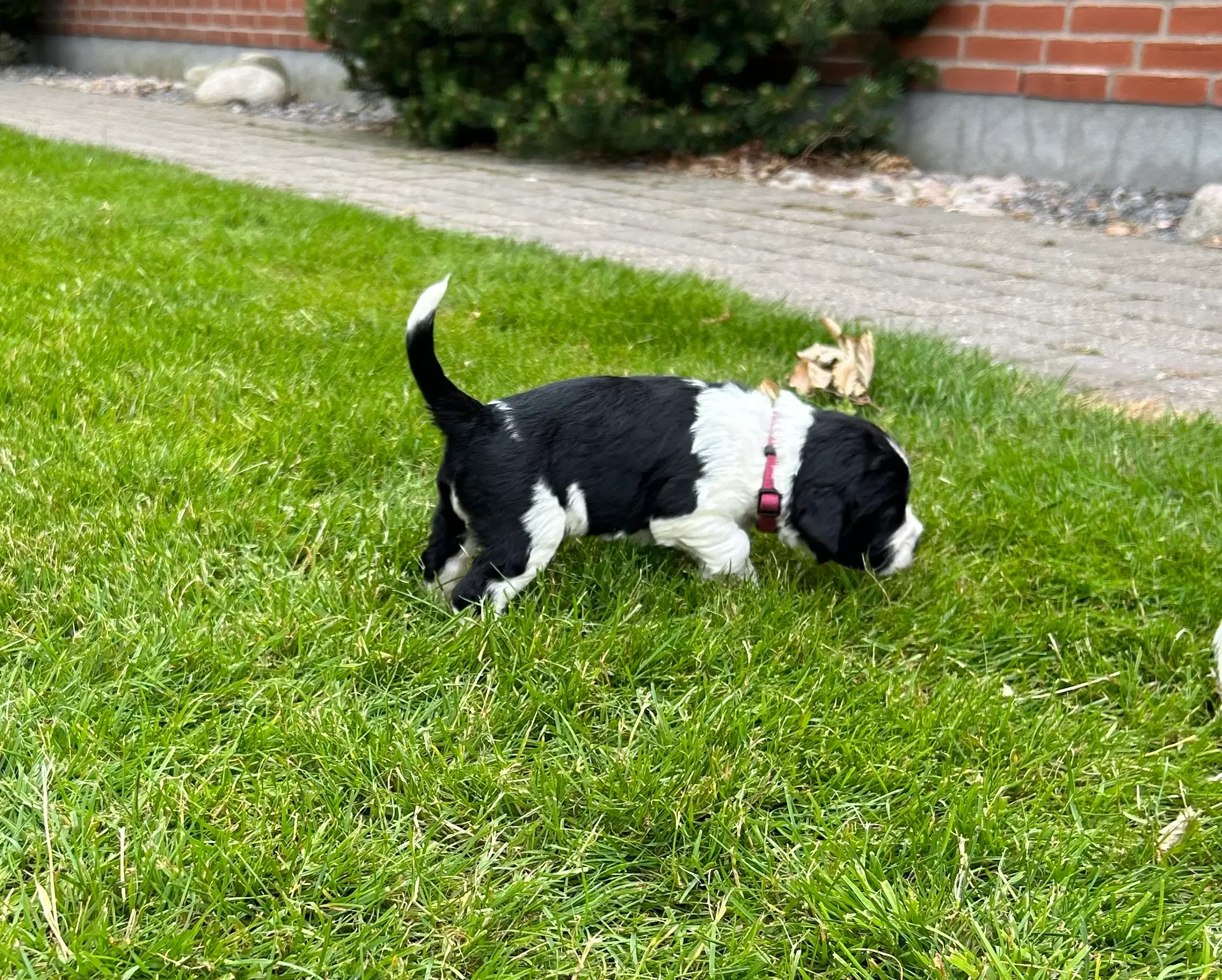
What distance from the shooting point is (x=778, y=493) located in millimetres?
2672

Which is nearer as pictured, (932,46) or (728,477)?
(728,477)

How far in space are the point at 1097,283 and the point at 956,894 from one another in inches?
178

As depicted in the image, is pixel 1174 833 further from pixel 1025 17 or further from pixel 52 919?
pixel 1025 17

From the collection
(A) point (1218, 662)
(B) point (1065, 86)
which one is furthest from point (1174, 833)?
(B) point (1065, 86)

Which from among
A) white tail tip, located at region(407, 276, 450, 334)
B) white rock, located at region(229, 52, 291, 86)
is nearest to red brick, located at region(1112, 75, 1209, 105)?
white tail tip, located at region(407, 276, 450, 334)

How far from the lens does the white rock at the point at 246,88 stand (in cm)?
1331

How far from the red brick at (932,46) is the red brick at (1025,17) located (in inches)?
11.4

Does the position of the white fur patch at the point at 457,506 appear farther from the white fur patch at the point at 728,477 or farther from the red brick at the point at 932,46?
the red brick at the point at 932,46

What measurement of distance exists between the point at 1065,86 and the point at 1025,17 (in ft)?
1.84

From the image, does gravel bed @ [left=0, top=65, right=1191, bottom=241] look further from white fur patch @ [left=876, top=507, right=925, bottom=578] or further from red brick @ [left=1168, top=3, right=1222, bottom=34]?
white fur patch @ [left=876, top=507, right=925, bottom=578]

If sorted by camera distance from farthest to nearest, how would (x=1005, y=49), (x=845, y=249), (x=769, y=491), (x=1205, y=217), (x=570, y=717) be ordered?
(x=1005, y=49), (x=1205, y=217), (x=845, y=249), (x=769, y=491), (x=570, y=717)

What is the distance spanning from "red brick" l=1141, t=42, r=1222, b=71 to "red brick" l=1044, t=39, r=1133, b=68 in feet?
0.39

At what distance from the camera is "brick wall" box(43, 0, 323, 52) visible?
13.8 m

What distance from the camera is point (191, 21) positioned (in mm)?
15320
